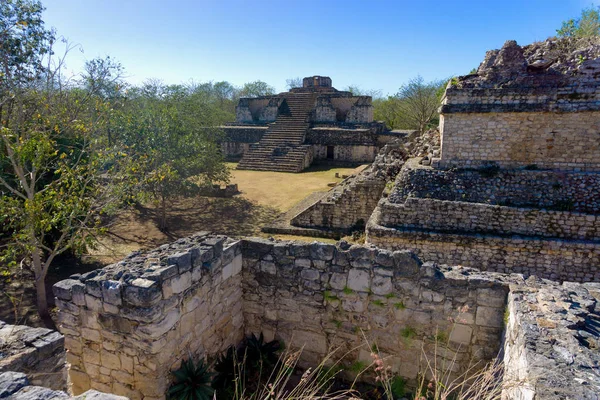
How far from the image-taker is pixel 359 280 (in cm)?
449

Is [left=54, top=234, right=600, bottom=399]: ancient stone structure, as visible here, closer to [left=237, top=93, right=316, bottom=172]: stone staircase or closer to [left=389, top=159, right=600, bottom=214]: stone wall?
[left=389, top=159, right=600, bottom=214]: stone wall

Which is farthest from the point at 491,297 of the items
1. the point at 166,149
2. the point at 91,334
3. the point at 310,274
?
the point at 166,149

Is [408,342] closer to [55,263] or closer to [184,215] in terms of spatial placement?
[55,263]

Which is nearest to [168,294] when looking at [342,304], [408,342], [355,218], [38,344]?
[38,344]

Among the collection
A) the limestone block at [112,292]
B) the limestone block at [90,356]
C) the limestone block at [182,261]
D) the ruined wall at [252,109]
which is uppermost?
the ruined wall at [252,109]

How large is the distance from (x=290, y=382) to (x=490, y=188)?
749 centimetres

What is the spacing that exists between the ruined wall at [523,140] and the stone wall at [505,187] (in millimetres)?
457

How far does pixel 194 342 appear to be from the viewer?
4230 mm

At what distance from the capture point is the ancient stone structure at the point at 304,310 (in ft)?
11.6

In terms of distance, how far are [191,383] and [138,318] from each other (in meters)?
1.05

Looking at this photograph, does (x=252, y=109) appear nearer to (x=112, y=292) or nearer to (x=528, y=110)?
(x=528, y=110)

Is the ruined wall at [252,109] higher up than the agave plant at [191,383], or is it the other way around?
the ruined wall at [252,109]

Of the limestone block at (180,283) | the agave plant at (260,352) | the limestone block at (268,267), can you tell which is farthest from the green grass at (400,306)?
the limestone block at (180,283)

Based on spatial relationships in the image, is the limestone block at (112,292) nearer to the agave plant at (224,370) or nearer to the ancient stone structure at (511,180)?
the agave plant at (224,370)
